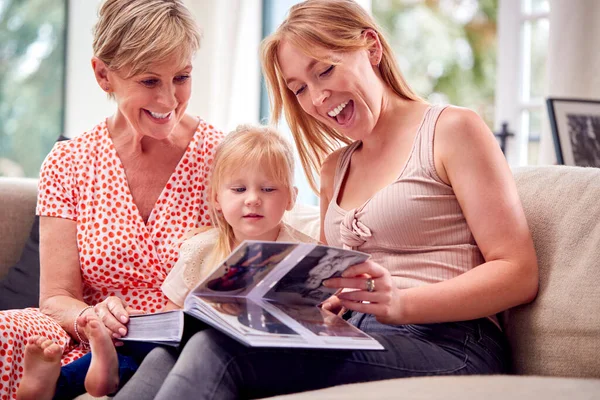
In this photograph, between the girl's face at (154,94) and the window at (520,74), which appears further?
the window at (520,74)

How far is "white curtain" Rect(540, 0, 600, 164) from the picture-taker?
3082 millimetres

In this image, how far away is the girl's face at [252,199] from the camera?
→ 1832 millimetres

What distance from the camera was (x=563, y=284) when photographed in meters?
1.45

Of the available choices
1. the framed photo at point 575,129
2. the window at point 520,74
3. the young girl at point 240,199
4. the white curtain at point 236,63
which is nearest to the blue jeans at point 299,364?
the young girl at point 240,199

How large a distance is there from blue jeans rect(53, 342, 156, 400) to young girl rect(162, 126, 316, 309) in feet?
0.73

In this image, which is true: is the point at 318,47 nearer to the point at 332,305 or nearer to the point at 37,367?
the point at 332,305

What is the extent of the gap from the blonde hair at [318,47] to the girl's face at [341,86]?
0.02 metres

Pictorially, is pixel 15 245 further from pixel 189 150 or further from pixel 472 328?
pixel 472 328

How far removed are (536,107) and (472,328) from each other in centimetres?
247

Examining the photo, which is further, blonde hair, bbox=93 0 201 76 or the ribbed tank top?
blonde hair, bbox=93 0 201 76

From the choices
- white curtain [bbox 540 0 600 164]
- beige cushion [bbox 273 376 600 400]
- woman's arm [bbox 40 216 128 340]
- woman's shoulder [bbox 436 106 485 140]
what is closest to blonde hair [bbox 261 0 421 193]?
woman's shoulder [bbox 436 106 485 140]

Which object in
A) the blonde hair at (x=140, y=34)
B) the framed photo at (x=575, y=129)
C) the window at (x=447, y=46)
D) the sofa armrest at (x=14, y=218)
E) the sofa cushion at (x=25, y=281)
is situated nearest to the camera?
the blonde hair at (x=140, y=34)

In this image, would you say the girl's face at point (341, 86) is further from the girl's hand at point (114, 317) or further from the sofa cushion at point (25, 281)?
the sofa cushion at point (25, 281)

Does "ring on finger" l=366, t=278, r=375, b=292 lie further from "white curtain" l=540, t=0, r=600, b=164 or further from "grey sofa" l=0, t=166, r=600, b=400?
"white curtain" l=540, t=0, r=600, b=164
